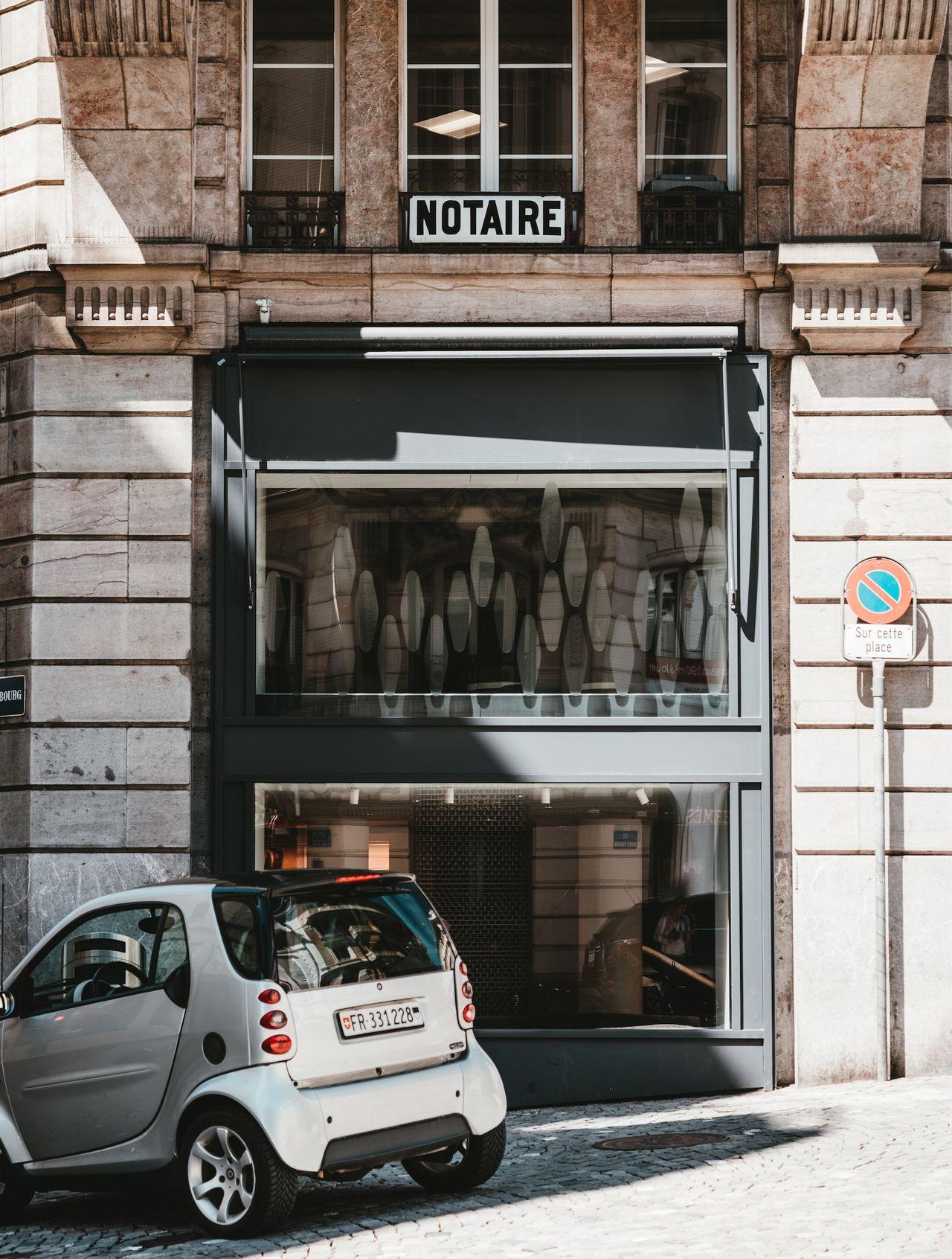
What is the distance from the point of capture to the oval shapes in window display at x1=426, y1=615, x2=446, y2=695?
1106cm

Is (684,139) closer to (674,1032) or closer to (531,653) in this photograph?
(531,653)

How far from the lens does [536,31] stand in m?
11.3

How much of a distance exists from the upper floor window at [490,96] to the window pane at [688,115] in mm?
562

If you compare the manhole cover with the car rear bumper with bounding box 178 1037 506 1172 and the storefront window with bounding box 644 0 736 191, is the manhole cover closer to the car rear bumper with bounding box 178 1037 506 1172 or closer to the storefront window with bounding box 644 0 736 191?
the car rear bumper with bounding box 178 1037 506 1172

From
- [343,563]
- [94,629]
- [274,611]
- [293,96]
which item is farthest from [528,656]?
[293,96]

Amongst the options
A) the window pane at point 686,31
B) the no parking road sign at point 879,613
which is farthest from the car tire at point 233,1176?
the window pane at point 686,31

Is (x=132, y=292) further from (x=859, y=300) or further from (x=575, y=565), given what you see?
(x=859, y=300)

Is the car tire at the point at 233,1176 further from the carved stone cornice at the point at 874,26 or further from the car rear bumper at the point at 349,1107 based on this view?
the carved stone cornice at the point at 874,26

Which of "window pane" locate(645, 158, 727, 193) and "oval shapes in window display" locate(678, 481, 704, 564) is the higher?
"window pane" locate(645, 158, 727, 193)

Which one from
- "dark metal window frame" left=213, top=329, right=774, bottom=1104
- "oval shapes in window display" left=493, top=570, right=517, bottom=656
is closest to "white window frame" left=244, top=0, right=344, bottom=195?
"dark metal window frame" left=213, top=329, right=774, bottom=1104

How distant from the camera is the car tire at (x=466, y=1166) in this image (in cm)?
713

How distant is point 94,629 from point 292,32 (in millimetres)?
4371

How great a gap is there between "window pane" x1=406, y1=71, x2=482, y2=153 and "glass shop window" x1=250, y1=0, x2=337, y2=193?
55 centimetres

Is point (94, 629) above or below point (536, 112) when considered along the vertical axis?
below
